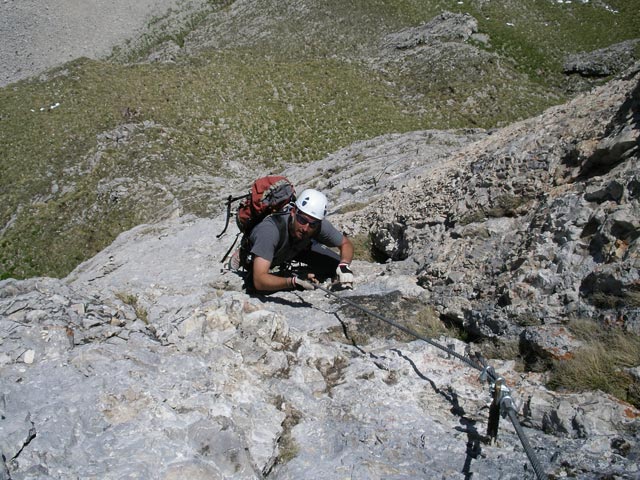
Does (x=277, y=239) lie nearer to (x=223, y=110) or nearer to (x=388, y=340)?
(x=388, y=340)

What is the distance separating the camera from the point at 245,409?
4.99m

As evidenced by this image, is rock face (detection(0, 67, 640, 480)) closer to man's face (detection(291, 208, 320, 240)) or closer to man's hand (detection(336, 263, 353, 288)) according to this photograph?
man's hand (detection(336, 263, 353, 288))

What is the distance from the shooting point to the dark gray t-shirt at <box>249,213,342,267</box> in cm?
773

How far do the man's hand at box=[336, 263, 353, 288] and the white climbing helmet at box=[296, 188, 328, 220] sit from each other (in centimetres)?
132

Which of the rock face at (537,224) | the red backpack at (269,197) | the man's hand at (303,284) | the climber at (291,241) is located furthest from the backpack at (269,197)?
the rock face at (537,224)

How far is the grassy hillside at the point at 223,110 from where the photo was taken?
26.0m

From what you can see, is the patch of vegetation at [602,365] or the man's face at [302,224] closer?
the patch of vegetation at [602,365]

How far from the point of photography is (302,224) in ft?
25.8

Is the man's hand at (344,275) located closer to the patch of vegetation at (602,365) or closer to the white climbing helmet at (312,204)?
the white climbing helmet at (312,204)

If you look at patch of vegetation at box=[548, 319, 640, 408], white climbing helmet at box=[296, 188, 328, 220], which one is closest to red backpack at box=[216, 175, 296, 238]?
white climbing helmet at box=[296, 188, 328, 220]

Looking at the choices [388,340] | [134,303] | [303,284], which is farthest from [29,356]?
[388,340]

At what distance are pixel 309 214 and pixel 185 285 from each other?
3378mm

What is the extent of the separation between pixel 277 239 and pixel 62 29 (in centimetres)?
6725

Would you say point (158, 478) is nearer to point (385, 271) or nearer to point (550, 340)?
point (550, 340)
